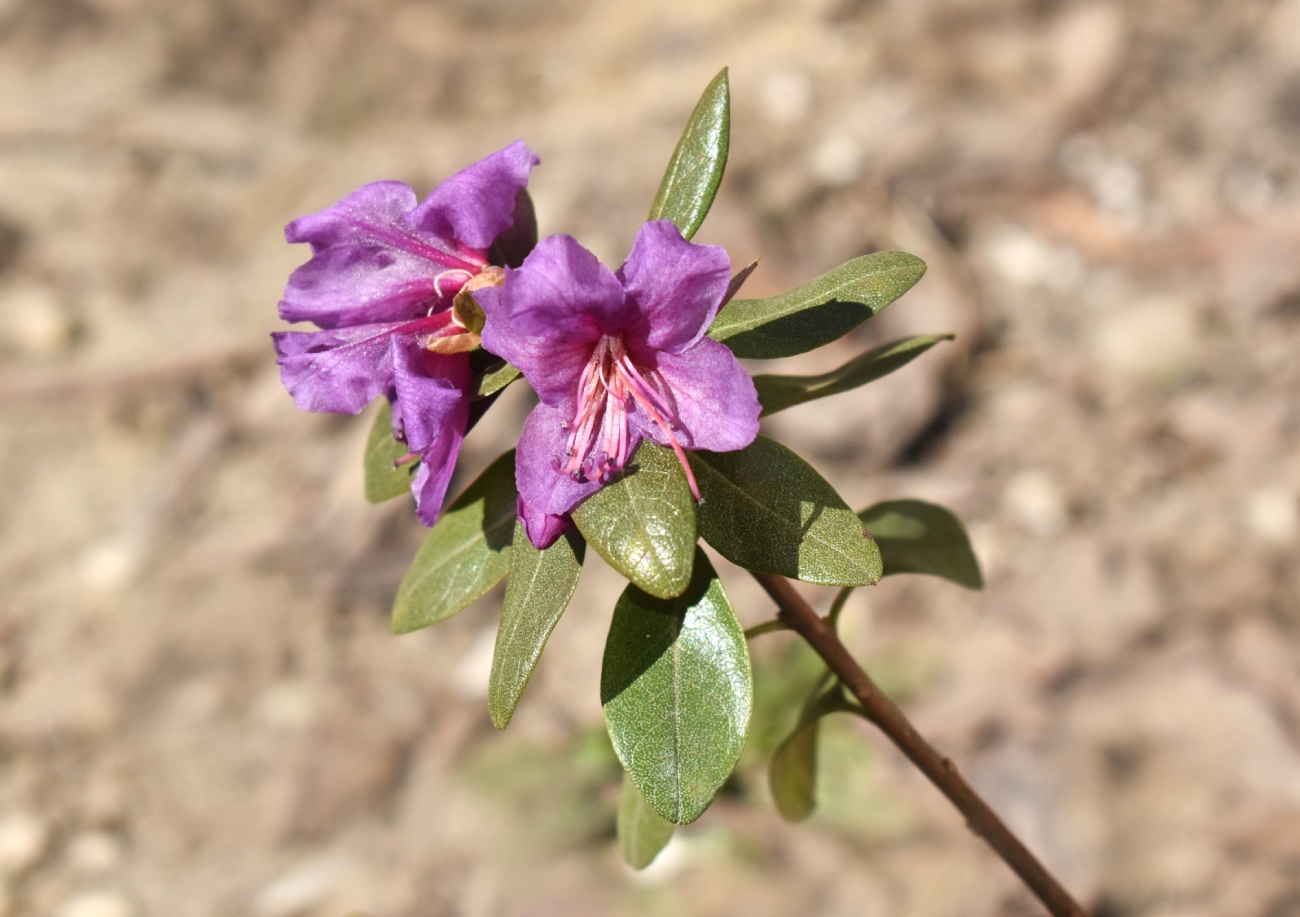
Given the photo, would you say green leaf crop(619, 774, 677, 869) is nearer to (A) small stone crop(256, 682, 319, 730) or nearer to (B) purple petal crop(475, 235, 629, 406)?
(B) purple petal crop(475, 235, 629, 406)

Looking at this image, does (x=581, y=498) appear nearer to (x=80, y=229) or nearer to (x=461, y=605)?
(x=461, y=605)

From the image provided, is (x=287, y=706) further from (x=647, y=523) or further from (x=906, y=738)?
(x=647, y=523)

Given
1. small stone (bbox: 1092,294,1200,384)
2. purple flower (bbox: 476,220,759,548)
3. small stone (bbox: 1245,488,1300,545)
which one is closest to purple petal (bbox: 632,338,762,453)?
purple flower (bbox: 476,220,759,548)

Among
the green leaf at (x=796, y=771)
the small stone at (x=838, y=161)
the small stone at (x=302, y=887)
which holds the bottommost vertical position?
the small stone at (x=302, y=887)

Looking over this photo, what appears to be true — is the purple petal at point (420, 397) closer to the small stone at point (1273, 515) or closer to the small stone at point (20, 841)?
the small stone at point (1273, 515)

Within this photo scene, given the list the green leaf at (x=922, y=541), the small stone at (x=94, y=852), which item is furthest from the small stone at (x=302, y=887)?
the green leaf at (x=922, y=541)

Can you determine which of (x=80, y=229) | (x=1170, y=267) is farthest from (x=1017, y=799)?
(x=80, y=229)

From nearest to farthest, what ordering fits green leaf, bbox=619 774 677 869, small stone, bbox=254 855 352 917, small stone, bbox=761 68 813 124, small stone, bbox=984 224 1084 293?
green leaf, bbox=619 774 677 869, small stone, bbox=254 855 352 917, small stone, bbox=984 224 1084 293, small stone, bbox=761 68 813 124
